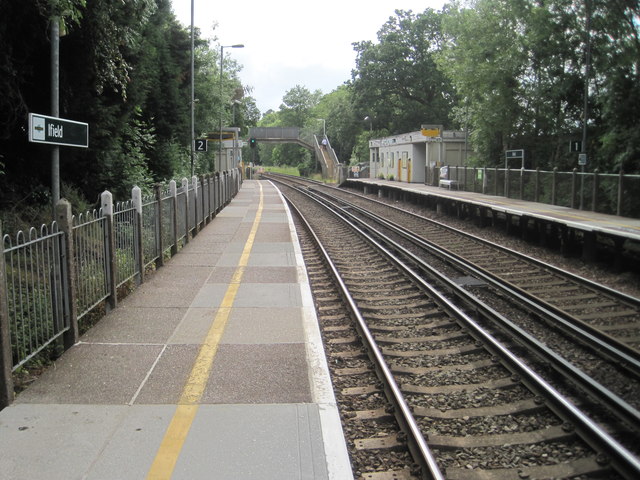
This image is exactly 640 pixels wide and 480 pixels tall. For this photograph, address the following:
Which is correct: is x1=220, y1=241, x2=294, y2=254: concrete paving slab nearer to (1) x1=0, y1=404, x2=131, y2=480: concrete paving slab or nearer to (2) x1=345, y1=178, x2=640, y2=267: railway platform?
(2) x1=345, y1=178, x2=640, y2=267: railway platform

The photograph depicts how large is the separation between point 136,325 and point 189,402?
2610 mm

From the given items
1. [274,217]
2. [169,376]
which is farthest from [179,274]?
[274,217]

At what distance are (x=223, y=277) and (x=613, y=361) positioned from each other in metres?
6.15

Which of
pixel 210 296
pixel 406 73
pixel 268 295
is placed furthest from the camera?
pixel 406 73

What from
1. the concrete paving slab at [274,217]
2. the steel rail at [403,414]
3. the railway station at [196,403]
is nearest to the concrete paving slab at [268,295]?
the railway station at [196,403]

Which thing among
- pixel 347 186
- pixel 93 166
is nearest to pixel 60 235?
pixel 93 166

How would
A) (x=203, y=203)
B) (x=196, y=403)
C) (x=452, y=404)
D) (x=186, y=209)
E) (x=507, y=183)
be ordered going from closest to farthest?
(x=196, y=403)
(x=452, y=404)
(x=186, y=209)
(x=203, y=203)
(x=507, y=183)

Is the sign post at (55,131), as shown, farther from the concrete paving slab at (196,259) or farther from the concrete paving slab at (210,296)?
the concrete paving slab at (196,259)

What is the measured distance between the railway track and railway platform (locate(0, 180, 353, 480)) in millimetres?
359

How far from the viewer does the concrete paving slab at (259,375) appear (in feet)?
Answer: 16.8

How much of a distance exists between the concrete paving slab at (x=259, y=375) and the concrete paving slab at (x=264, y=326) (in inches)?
9.0

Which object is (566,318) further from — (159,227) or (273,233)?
(273,233)

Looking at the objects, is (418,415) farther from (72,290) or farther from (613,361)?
(72,290)

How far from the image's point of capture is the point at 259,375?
5.62 m
